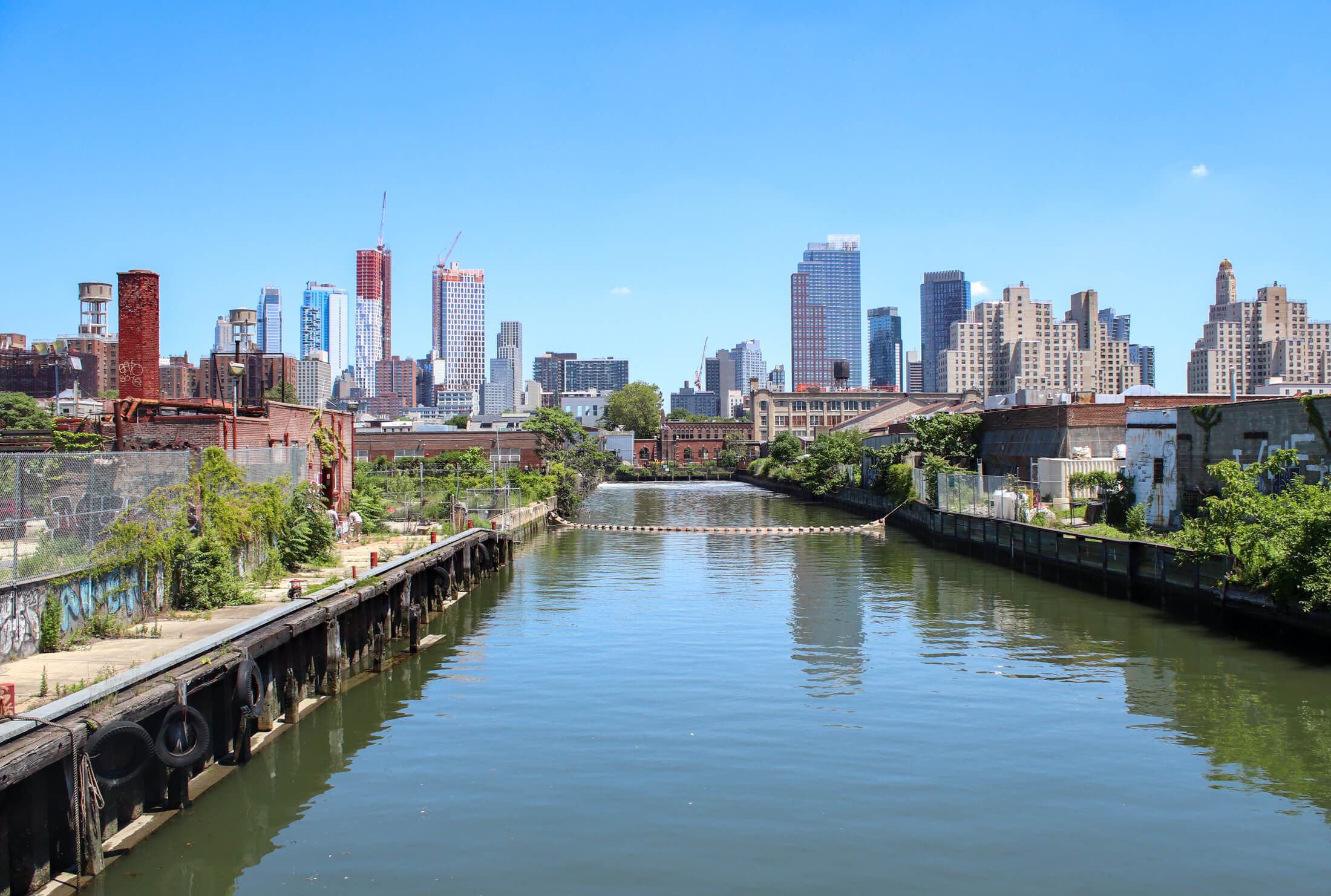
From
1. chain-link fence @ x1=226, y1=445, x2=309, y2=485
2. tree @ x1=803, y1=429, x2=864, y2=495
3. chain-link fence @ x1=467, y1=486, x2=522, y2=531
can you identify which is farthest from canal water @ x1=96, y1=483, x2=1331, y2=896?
tree @ x1=803, y1=429, x2=864, y2=495

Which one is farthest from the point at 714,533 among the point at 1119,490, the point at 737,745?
the point at 737,745

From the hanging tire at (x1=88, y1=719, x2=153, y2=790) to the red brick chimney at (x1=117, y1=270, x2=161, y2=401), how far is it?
72.2 feet

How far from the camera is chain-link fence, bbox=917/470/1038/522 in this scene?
143 ft

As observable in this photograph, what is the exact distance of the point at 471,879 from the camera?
37.5ft

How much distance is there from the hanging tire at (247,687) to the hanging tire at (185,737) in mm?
1272

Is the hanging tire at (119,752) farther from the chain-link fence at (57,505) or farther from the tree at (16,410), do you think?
the tree at (16,410)

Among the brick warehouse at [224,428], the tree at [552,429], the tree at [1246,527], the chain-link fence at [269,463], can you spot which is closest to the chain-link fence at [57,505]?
the chain-link fence at [269,463]

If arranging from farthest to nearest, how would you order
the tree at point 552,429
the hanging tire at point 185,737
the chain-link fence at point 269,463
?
the tree at point 552,429, the chain-link fence at point 269,463, the hanging tire at point 185,737

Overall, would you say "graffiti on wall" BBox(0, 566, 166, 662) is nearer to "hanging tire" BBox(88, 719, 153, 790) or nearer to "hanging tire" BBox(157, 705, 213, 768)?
"hanging tire" BBox(157, 705, 213, 768)

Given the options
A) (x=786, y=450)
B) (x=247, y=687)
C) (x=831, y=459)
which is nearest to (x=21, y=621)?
(x=247, y=687)

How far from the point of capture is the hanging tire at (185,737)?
12.7 meters

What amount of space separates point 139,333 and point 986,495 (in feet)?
116

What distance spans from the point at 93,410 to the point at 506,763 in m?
30.2

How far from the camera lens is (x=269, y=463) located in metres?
26.3
